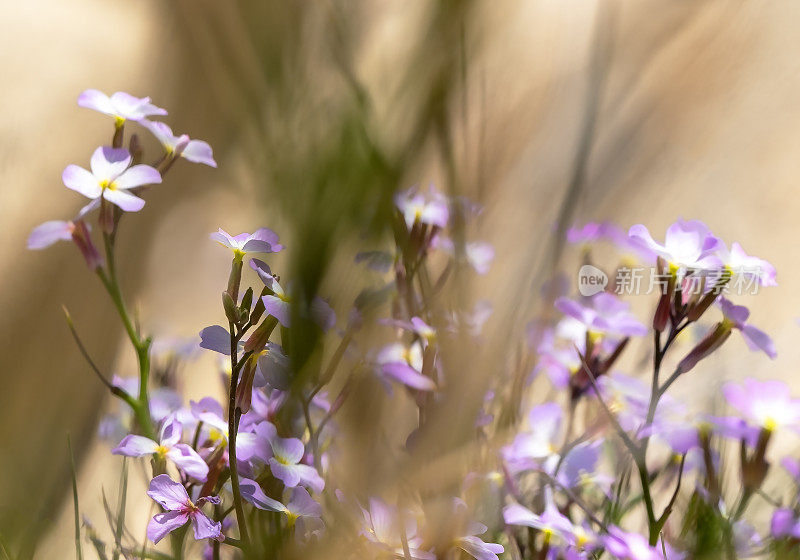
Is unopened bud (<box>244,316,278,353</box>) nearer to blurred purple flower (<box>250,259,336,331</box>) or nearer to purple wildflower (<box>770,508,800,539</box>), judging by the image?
blurred purple flower (<box>250,259,336,331</box>)

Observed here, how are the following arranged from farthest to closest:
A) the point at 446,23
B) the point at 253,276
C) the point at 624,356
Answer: the point at 624,356
the point at 253,276
the point at 446,23

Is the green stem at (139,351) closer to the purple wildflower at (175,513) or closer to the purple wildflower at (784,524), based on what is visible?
the purple wildflower at (175,513)

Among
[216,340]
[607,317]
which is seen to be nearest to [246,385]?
[216,340]

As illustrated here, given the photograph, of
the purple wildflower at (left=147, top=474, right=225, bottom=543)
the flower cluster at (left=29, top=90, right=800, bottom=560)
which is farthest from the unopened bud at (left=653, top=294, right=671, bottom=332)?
the purple wildflower at (left=147, top=474, right=225, bottom=543)

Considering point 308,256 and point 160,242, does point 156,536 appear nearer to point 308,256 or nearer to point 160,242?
point 308,256

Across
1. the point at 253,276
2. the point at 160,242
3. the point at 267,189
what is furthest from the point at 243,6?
the point at 160,242

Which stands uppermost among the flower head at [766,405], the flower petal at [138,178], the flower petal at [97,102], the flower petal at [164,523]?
the flower petal at [97,102]

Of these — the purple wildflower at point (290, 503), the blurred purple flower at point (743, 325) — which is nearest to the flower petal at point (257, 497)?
the purple wildflower at point (290, 503)
